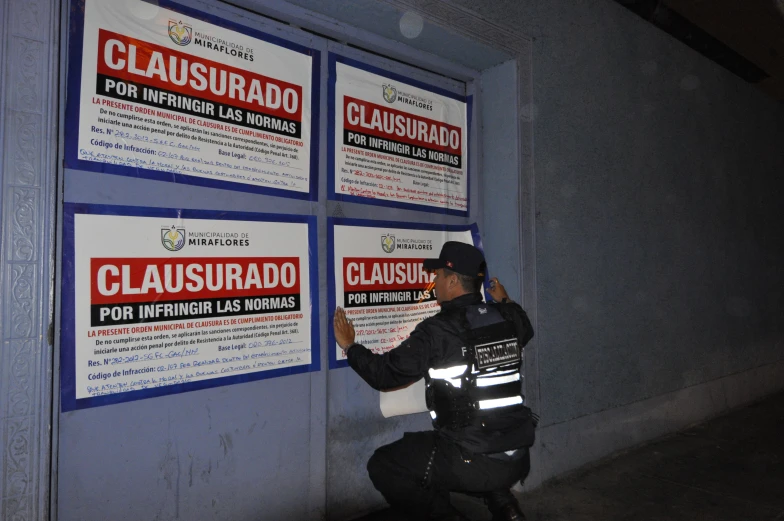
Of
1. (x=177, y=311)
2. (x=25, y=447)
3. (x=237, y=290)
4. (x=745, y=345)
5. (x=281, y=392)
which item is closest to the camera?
(x=25, y=447)

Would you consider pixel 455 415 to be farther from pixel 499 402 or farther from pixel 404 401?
pixel 404 401

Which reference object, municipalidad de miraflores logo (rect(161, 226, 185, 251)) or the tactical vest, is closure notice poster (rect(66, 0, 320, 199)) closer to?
municipalidad de miraflores logo (rect(161, 226, 185, 251))

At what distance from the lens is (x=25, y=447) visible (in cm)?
200

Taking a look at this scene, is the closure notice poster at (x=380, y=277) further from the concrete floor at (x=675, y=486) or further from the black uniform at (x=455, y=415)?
the concrete floor at (x=675, y=486)

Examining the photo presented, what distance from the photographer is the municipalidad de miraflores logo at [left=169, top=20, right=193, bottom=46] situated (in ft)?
8.50

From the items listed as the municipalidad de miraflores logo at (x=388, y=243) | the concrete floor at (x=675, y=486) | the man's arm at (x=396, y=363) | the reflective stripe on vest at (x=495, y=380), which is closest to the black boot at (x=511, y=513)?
the concrete floor at (x=675, y=486)

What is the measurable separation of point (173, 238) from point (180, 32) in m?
1.02

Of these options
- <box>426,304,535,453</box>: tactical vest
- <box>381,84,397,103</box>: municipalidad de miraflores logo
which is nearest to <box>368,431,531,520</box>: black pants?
<box>426,304,535,453</box>: tactical vest

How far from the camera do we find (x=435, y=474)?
2.75 meters

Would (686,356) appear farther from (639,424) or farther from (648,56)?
(648,56)

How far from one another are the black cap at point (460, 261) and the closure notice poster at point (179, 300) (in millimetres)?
737

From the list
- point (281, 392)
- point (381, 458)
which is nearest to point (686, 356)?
point (381, 458)

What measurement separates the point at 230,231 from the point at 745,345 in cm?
643

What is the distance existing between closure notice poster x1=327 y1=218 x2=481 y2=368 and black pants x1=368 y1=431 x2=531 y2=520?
0.66 metres
